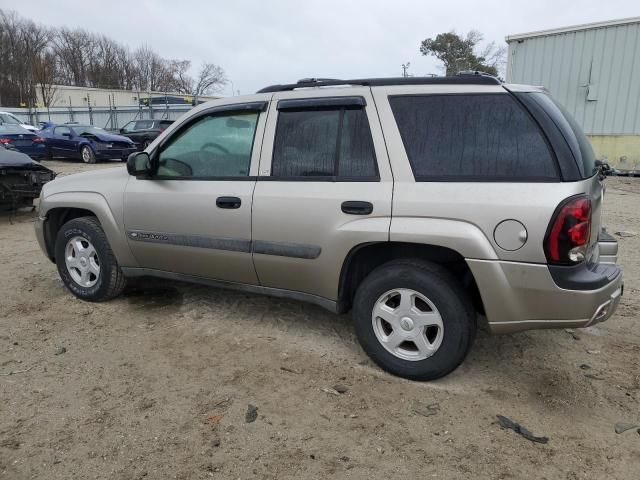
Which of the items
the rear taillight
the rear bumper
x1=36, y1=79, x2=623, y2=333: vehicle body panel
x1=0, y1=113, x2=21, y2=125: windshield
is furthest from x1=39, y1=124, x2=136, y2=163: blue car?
the rear taillight

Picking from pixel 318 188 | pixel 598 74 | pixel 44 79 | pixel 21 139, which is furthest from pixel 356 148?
pixel 44 79

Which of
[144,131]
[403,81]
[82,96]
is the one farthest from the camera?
[82,96]

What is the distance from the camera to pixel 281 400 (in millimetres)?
2908

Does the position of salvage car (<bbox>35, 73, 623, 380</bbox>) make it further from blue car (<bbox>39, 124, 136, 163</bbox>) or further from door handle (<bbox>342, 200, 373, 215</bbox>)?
→ blue car (<bbox>39, 124, 136, 163</bbox>)

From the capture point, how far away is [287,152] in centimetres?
335

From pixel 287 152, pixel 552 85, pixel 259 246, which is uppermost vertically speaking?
pixel 552 85

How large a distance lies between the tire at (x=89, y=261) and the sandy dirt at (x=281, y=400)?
0.16m

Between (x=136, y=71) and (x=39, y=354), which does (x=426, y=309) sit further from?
(x=136, y=71)

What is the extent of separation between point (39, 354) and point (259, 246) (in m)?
1.73

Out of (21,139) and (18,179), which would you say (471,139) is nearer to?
(18,179)

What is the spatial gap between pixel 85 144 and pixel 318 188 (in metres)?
16.6

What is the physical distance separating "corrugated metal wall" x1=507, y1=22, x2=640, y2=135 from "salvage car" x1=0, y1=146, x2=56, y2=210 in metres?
11.5

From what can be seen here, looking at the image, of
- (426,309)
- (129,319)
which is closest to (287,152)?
(426,309)

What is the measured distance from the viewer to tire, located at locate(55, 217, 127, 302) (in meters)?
4.21
